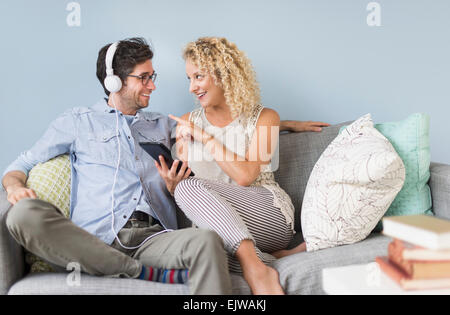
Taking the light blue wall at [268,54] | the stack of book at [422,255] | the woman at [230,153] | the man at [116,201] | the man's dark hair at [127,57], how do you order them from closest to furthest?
the stack of book at [422,255] < the man at [116,201] < the woman at [230,153] < the man's dark hair at [127,57] < the light blue wall at [268,54]

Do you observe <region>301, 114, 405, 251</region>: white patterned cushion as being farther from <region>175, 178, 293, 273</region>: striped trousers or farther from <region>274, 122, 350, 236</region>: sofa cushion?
<region>274, 122, 350, 236</region>: sofa cushion

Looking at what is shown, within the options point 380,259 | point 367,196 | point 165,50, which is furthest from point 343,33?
point 380,259

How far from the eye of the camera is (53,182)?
1.71 metres

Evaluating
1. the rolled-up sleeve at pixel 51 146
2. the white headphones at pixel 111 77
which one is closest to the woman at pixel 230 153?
the white headphones at pixel 111 77

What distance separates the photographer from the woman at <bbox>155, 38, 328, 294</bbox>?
5.32 feet

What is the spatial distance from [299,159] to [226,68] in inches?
20.1

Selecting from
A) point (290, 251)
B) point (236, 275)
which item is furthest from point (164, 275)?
point (290, 251)

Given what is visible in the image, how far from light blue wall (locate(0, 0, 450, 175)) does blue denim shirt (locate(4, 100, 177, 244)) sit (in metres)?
0.38

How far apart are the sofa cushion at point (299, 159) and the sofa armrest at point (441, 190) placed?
43 centimetres

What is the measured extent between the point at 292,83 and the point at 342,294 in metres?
1.41

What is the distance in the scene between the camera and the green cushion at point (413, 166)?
1.68 meters

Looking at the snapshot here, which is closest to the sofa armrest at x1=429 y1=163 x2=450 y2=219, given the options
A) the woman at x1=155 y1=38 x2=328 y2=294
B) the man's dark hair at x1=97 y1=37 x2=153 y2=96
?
the woman at x1=155 y1=38 x2=328 y2=294

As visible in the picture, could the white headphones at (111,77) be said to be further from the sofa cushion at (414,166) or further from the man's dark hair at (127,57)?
the sofa cushion at (414,166)

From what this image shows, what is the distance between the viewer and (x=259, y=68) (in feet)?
7.47
